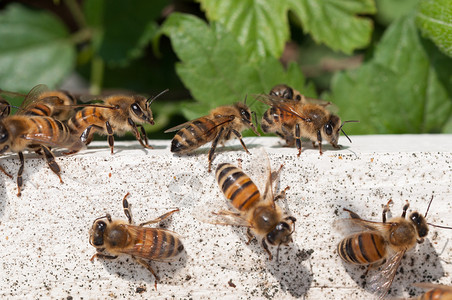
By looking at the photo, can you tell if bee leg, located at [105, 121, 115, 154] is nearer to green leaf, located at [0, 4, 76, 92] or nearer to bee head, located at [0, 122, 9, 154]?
bee head, located at [0, 122, 9, 154]

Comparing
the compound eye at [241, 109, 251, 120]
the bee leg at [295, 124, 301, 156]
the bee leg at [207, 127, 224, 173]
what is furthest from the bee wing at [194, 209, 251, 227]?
the compound eye at [241, 109, 251, 120]

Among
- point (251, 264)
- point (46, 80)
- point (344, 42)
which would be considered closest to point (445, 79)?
point (344, 42)

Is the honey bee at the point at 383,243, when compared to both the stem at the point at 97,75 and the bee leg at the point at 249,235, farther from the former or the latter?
the stem at the point at 97,75

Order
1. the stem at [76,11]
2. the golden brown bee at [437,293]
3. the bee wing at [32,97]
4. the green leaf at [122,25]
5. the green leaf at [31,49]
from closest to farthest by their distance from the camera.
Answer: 1. the golden brown bee at [437,293]
2. the bee wing at [32,97]
3. the green leaf at [122,25]
4. the green leaf at [31,49]
5. the stem at [76,11]

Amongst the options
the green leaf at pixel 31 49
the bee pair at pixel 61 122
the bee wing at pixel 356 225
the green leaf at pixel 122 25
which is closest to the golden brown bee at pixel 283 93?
the bee pair at pixel 61 122

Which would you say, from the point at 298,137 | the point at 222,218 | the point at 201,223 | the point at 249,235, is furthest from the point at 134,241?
the point at 298,137

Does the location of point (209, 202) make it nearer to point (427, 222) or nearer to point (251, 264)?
→ point (251, 264)

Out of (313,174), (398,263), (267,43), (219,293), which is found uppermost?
(267,43)
